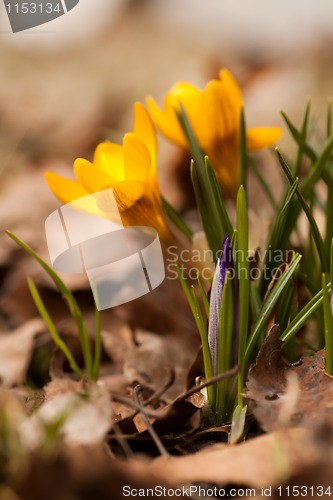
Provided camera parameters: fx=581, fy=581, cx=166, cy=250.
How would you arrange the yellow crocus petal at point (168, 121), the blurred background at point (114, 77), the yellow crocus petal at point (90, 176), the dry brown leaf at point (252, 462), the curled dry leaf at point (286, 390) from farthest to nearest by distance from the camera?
the blurred background at point (114, 77), the yellow crocus petal at point (168, 121), the yellow crocus petal at point (90, 176), the curled dry leaf at point (286, 390), the dry brown leaf at point (252, 462)

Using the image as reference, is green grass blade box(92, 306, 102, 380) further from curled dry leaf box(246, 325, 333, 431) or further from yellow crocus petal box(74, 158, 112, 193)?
curled dry leaf box(246, 325, 333, 431)

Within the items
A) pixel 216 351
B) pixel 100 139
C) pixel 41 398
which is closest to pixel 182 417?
pixel 216 351

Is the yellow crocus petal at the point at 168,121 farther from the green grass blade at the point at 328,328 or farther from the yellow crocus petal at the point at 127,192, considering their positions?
the green grass blade at the point at 328,328

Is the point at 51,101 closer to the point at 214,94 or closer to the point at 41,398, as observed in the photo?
the point at 214,94

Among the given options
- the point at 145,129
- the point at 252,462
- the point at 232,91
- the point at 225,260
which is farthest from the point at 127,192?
the point at 252,462

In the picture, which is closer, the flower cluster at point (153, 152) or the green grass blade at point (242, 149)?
the flower cluster at point (153, 152)

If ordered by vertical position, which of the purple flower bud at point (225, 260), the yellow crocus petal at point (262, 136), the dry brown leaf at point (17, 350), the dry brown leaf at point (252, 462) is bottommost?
the dry brown leaf at point (17, 350)

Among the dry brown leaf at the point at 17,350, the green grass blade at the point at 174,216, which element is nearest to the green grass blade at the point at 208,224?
the green grass blade at the point at 174,216
